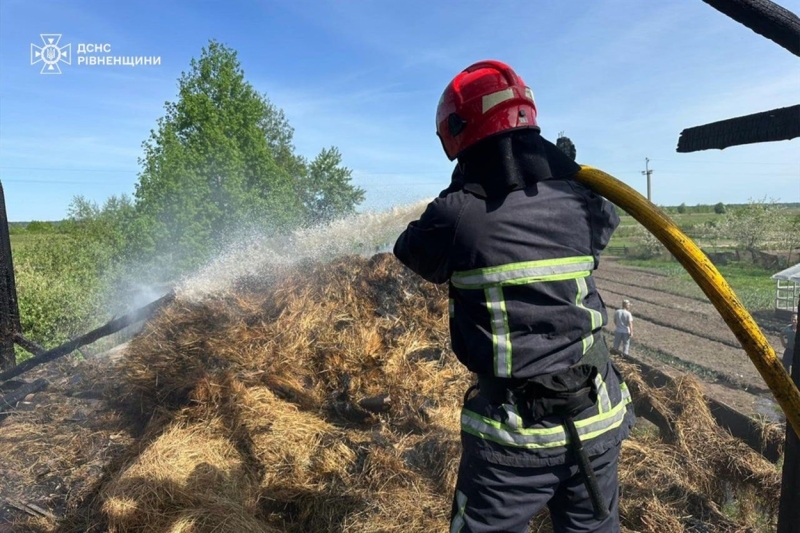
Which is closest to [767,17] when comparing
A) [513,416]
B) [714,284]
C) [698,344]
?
[714,284]

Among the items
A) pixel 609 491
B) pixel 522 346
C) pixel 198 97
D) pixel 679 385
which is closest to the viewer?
pixel 522 346

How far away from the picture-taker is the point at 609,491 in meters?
1.92

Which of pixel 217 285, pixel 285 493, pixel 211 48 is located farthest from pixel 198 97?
pixel 285 493

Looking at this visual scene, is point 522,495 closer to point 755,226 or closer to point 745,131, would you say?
point 745,131

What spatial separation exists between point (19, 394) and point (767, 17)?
23.2 feet

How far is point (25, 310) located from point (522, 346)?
14.5 m

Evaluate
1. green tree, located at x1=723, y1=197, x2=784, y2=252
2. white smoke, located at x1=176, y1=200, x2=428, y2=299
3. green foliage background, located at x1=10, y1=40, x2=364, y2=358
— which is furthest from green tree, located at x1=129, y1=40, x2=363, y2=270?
green tree, located at x1=723, y1=197, x2=784, y2=252

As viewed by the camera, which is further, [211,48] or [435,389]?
[211,48]

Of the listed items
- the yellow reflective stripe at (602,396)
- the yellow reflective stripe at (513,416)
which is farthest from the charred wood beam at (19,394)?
the yellow reflective stripe at (602,396)

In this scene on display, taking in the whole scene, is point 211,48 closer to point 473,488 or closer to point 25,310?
point 25,310

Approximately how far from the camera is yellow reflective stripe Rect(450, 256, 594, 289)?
172cm

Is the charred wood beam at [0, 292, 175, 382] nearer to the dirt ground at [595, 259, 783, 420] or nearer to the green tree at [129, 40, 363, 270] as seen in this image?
the dirt ground at [595, 259, 783, 420]

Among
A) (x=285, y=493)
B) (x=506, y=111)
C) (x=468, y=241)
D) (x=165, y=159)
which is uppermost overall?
(x=165, y=159)

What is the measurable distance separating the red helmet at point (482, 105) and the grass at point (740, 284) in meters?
18.7
